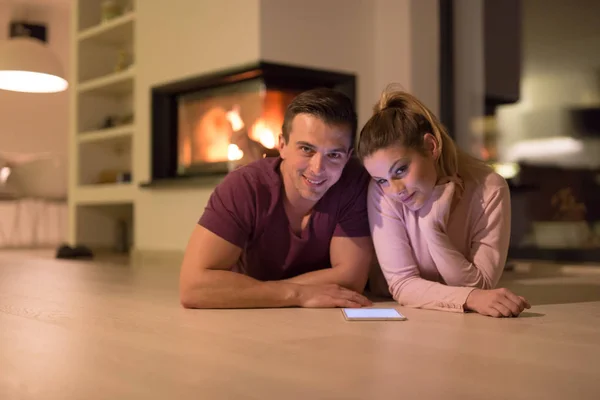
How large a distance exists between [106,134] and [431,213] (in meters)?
3.37

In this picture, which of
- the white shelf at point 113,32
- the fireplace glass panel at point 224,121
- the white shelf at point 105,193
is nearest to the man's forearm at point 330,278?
the fireplace glass panel at point 224,121

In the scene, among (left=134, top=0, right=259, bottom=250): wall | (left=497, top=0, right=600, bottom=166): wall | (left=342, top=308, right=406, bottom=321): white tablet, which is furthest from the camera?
(left=134, top=0, right=259, bottom=250): wall

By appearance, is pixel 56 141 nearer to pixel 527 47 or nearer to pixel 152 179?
pixel 152 179

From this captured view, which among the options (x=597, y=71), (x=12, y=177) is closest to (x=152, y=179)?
(x=12, y=177)

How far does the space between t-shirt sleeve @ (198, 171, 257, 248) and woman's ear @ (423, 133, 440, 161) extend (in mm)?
494

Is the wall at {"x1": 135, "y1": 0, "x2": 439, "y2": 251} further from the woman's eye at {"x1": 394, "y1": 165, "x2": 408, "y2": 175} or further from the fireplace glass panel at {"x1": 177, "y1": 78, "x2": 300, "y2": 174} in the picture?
the woman's eye at {"x1": 394, "y1": 165, "x2": 408, "y2": 175}

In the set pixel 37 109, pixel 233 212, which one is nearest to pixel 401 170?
pixel 233 212

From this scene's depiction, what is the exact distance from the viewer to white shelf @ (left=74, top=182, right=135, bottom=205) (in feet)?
14.5

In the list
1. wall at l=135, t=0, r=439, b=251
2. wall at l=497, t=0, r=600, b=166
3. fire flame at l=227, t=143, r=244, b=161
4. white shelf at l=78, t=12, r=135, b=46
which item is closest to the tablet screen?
fire flame at l=227, t=143, r=244, b=161

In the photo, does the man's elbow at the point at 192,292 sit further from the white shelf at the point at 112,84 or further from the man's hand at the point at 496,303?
the white shelf at the point at 112,84

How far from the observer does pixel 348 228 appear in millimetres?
1952

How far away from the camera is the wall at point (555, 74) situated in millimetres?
3275

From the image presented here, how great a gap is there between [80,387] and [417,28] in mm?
3020

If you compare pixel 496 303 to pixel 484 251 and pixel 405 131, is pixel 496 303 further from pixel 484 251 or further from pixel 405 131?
pixel 405 131
